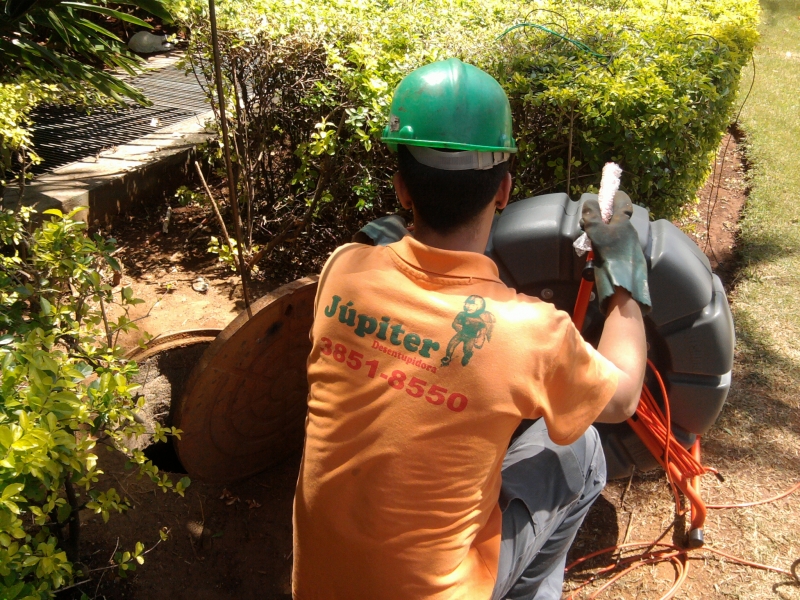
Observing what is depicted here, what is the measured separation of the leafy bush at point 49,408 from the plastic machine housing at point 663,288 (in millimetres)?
1300

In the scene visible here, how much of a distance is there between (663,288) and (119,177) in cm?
360

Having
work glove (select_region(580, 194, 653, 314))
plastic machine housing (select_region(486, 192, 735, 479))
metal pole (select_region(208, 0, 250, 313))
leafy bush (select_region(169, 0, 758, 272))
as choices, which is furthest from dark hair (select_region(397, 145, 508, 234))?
leafy bush (select_region(169, 0, 758, 272))

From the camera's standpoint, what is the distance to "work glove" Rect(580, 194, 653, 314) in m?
1.76

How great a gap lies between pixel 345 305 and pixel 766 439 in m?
2.41

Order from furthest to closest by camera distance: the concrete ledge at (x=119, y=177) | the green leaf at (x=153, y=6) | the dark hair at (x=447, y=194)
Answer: the concrete ledge at (x=119, y=177) → the green leaf at (x=153, y=6) → the dark hair at (x=447, y=194)

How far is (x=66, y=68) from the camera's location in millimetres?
2785

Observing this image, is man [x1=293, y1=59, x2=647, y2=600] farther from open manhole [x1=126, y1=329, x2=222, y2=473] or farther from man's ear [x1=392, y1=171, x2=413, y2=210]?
open manhole [x1=126, y1=329, x2=222, y2=473]

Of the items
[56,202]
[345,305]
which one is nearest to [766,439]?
[345,305]

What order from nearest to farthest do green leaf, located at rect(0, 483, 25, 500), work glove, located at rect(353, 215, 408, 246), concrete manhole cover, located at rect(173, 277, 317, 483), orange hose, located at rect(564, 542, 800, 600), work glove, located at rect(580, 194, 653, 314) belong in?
green leaf, located at rect(0, 483, 25, 500) < work glove, located at rect(580, 194, 653, 314) < work glove, located at rect(353, 215, 408, 246) < concrete manhole cover, located at rect(173, 277, 317, 483) < orange hose, located at rect(564, 542, 800, 600)

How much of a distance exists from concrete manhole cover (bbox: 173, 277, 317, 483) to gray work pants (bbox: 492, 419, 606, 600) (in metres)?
0.94

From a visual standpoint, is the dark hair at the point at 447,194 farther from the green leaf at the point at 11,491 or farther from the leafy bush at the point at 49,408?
the green leaf at the point at 11,491

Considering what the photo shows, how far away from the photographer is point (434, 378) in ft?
4.60

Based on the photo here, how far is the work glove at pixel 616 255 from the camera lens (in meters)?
1.76

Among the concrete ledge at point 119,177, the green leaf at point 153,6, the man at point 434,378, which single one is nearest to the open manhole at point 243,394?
the man at point 434,378
